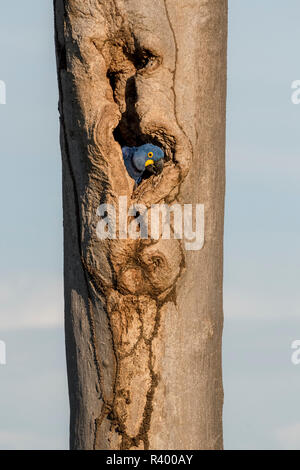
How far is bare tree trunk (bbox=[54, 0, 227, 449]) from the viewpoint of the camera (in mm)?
4332

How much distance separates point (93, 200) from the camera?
439 cm

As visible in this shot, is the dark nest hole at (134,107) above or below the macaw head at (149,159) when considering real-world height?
above

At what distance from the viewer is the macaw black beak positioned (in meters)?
4.43

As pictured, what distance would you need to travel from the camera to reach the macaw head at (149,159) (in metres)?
4.42

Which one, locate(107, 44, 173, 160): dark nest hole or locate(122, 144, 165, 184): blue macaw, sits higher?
locate(107, 44, 173, 160): dark nest hole

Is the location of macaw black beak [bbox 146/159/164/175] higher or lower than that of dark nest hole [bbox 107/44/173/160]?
lower

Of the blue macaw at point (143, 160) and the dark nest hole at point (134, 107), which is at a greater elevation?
the dark nest hole at point (134, 107)

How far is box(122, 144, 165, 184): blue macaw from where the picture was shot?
4.43 meters

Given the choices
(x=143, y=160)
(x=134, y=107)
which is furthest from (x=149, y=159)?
(x=134, y=107)

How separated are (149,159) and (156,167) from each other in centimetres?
9

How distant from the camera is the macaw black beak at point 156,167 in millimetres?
4426

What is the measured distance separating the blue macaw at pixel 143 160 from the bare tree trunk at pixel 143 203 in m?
0.06
